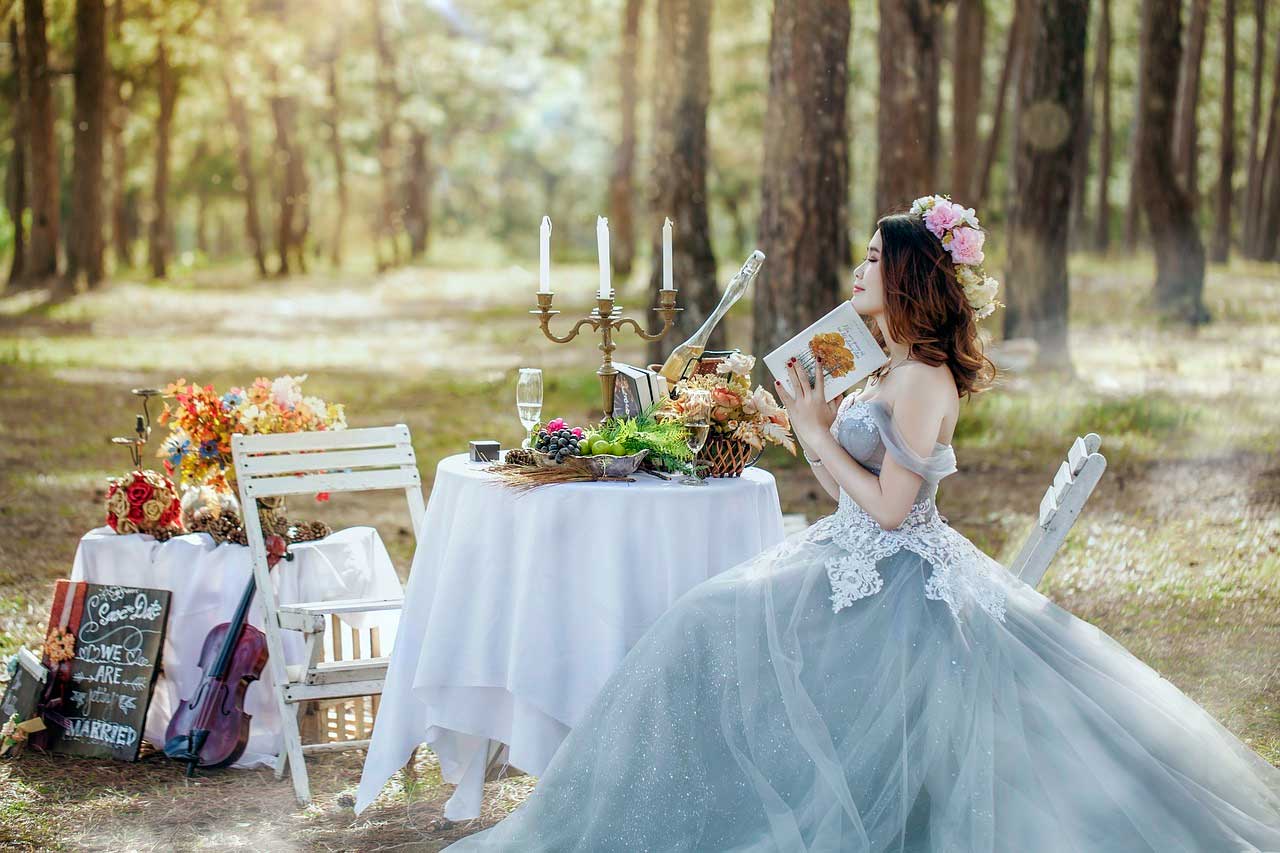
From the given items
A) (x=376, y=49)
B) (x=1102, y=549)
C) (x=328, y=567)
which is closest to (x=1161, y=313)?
(x=1102, y=549)

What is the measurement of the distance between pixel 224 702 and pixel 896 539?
8.61 feet

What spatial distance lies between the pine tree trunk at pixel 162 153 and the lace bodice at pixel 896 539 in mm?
28330

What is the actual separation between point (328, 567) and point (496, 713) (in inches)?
49.4

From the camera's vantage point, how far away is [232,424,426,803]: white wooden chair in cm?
494

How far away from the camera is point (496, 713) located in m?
4.45

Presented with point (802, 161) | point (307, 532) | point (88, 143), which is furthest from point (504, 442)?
point (88, 143)

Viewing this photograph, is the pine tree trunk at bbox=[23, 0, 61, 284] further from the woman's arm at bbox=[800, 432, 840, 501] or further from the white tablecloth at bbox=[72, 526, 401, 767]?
the woman's arm at bbox=[800, 432, 840, 501]

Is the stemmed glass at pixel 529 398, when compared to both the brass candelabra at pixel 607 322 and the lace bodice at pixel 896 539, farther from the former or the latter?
the lace bodice at pixel 896 539

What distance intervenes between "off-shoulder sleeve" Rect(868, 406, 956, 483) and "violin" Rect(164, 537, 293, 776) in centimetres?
248

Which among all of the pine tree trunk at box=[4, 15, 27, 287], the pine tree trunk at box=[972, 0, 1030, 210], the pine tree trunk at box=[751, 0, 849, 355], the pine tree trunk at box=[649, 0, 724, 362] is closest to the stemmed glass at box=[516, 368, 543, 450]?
the pine tree trunk at box=[751, 0, 849, 355]

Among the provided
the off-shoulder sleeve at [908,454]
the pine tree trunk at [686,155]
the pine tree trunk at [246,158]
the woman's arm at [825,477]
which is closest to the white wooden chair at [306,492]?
the woman's arm at [825,477]

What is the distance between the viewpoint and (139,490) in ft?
17.8

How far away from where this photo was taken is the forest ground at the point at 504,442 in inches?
193

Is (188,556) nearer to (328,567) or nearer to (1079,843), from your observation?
(328,567)
